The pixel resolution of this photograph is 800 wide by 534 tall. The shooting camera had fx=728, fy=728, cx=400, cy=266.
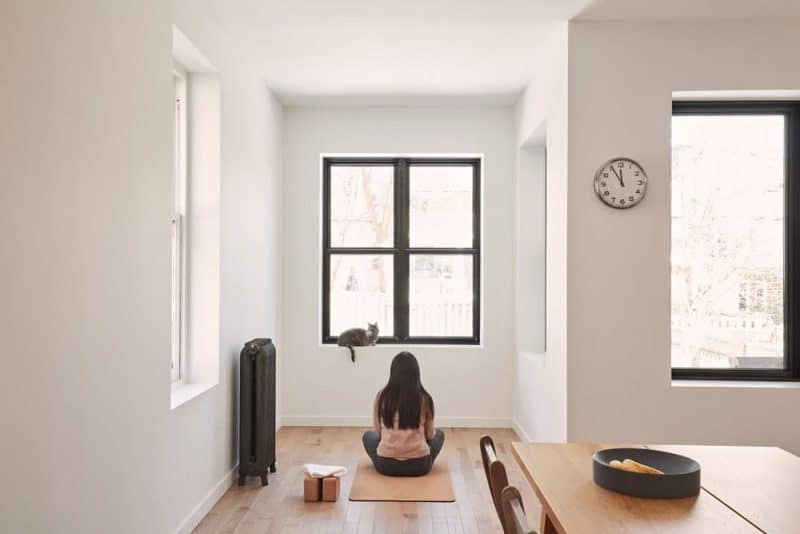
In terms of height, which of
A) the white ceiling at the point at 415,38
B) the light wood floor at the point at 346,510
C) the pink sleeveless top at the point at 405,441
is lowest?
the light wood floor at the point at 346,510

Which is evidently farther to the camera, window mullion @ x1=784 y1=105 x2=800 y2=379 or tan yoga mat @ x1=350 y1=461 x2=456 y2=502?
window mullion @ x1=784 y1=105 x2=800 y2=379

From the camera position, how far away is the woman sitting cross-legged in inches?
183

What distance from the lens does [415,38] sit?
4551 mm

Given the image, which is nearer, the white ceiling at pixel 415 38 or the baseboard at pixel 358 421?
the white ceiling at pixel 415 38

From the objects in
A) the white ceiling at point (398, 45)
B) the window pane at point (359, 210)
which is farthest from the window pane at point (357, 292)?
the white ceiling at point (398, 45)

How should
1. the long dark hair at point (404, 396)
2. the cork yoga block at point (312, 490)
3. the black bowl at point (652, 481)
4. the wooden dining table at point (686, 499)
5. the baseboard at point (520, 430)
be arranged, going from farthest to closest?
the baseboard at point (520, 430)
the long dark hair at point (404, 396)
the cork yoga block at point (312, 490)
the black bowl at point (652, 481)
the wooden dining table at point (686, 499)

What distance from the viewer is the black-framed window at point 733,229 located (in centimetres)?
451

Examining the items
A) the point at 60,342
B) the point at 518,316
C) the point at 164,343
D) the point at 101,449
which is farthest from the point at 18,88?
the point at 518,316

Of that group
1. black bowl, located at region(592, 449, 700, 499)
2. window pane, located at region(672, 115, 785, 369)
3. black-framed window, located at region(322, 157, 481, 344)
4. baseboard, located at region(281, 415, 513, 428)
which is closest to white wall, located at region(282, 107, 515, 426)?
baseboard, located at region(281, 415, 513, 428)

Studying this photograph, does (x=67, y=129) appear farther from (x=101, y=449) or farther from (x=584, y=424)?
(x=584, y=424)

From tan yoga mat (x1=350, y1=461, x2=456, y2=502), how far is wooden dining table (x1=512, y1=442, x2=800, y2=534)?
1834 millimetres

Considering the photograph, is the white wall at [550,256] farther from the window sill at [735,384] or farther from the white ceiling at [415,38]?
the window sill at [735,384]

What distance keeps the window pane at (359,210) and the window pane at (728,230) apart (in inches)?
111

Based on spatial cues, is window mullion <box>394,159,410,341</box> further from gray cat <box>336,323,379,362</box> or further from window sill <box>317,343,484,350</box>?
gray cat <box>336,323,379,362</box>
